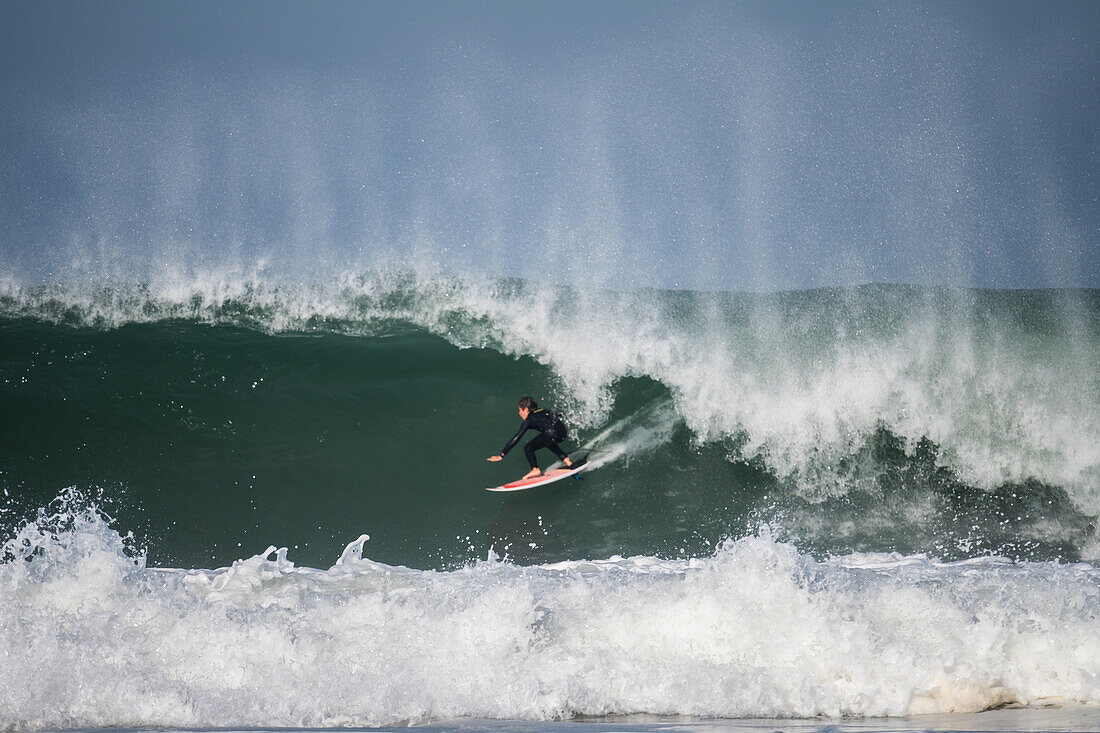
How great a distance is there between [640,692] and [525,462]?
12.4 feet

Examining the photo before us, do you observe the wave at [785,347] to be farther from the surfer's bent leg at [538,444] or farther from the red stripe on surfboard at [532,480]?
the red stripe on surfboard at [532,480]

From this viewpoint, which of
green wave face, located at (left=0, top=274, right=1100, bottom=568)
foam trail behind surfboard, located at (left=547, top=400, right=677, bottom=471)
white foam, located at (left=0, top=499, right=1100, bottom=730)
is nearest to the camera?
white foam, located at (left=0, top=499, right=1100, bottom=730)

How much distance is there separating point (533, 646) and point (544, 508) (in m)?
2.86

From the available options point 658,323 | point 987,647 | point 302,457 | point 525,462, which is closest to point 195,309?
point 302,457

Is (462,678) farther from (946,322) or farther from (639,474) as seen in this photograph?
(946,322)

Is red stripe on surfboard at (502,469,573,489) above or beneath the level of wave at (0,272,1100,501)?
beneath

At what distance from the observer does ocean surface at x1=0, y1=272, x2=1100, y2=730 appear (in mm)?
2787

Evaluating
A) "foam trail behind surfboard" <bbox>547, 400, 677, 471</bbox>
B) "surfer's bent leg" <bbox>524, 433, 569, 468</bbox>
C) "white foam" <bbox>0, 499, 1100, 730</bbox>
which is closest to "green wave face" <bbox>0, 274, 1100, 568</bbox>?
"foam trail behind surfboard" <bbox>547, 400, 677, 471</bbox>

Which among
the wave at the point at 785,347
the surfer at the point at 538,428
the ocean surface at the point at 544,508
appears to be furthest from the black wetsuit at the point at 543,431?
the wave at the point at 785,347

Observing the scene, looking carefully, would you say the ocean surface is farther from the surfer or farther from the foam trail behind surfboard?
the surfer

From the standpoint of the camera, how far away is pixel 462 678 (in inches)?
111

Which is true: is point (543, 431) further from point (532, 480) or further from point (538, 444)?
point (532, 480)

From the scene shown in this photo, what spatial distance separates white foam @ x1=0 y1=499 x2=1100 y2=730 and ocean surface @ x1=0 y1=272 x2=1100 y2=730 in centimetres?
1

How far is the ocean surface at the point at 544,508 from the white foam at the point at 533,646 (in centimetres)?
1
